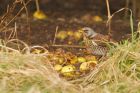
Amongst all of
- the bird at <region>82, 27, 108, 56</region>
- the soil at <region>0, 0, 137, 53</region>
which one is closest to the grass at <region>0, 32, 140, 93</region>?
the bird at <region>82, 27, 108, 56</region>

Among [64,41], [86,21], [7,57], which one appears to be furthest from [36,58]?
[86,21]

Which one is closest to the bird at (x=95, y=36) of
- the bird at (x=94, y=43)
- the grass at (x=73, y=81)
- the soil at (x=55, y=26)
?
the bird at (x=94, y=43)

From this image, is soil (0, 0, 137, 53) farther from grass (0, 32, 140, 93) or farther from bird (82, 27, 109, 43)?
grass (0, 32, 140, 93)

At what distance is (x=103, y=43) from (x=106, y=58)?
13.5 inches

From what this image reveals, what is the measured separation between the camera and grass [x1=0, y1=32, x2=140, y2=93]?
4930 mm

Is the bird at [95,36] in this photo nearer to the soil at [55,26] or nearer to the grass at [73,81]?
the grass at [73,81]

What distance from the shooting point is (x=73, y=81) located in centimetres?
Answer: 521

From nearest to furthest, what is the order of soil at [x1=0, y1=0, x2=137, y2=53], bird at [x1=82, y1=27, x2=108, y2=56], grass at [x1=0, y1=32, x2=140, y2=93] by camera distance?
grass at [x1=0, y1=32, x2=140, y2=93]
bird at [x1=82, y1=27, x2=108, y2=56]
soil at [x1=0, y1=0, x2=137, y2=53]

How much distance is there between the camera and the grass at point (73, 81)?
493 cm

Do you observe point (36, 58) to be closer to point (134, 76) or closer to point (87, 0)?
point (134, 76)

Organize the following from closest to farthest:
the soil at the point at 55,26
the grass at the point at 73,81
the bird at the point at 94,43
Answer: the grass at the point at 73,81, the bird at the point at 94,43, the soil at the point at 55,26

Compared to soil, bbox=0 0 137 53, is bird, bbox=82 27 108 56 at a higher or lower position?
higher

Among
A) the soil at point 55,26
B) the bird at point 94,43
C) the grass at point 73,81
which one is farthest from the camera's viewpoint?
the soil at point 55,26

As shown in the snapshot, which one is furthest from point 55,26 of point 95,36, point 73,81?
point 73,81
